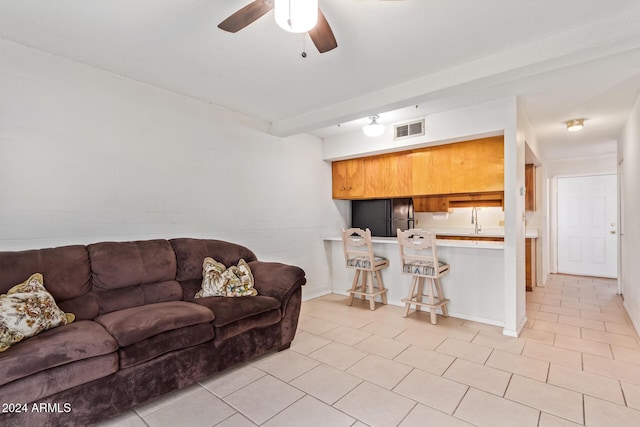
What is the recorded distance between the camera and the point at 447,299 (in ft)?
12.3

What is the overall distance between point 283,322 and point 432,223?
Answer: 378 cm

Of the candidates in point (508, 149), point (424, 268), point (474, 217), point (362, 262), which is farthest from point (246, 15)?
point (474, 217)

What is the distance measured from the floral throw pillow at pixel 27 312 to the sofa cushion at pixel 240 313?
906mm

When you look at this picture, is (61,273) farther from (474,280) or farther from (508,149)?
(508,149)

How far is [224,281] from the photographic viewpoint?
2.79 metres

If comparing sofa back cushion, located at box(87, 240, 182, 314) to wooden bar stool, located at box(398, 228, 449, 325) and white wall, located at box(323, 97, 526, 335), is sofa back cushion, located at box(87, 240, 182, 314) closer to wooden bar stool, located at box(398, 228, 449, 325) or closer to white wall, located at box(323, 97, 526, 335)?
wooden bar stool, located at box(398, 228, 449, 325)

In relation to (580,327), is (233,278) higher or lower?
higher

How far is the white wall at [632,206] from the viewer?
3.18 meters

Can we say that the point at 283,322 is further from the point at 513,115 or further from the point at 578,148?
the point at 578,148

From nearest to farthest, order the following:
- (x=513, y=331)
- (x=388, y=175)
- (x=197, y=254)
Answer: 1. (x=197, y=254)
2. (x=513, y=331)
3. (x=388, y=175)

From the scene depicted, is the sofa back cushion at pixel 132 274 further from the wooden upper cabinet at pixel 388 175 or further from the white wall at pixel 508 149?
the white wall at pixel 508 149

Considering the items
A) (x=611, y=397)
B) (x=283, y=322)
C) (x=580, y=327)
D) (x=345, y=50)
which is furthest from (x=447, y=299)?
(x=345, y=50)

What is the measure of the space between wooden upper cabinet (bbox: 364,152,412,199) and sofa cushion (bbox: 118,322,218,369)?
3026mm

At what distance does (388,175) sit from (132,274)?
10.9ft
